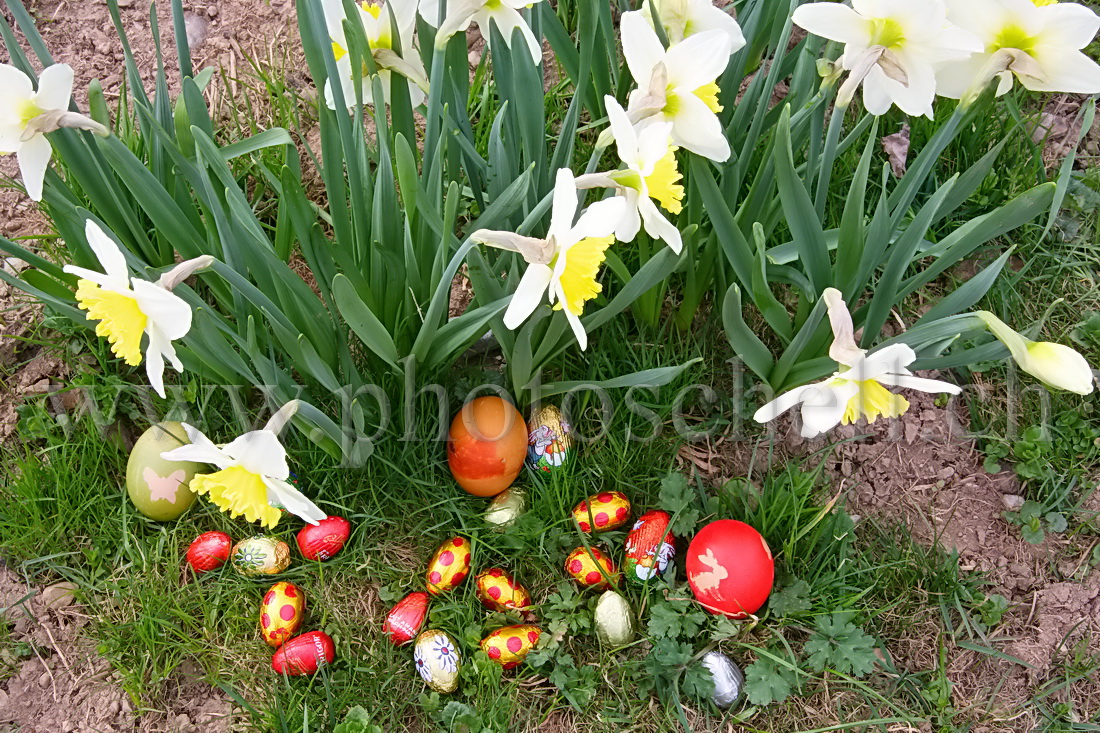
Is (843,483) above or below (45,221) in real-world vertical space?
below

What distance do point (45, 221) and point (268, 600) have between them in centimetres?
121

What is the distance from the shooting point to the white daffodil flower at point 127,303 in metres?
1.14

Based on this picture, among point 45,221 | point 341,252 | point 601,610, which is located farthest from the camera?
point 45,221

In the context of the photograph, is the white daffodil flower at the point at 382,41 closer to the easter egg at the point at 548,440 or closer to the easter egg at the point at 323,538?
the easter egg at the point at 548,440

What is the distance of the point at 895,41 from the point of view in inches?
51.1

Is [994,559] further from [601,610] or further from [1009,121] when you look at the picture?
[1009,121]

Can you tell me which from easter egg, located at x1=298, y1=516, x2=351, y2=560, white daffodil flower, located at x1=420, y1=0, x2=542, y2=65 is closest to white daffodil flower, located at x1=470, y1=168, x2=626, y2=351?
white daffodil flower, located at x1=420, y1=0, x2=542, y2=65

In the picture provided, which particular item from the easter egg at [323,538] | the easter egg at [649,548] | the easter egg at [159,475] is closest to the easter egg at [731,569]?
the easter egg at [649,548]

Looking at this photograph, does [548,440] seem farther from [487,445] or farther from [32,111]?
[32,111]

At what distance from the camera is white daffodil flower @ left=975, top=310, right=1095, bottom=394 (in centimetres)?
123

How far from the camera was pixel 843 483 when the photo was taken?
75.9 inches

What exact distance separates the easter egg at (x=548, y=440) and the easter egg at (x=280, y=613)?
0.56m

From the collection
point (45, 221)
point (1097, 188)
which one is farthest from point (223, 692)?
point (1097, 188)

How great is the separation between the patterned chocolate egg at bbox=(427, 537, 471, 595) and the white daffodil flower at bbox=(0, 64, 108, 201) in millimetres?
992
